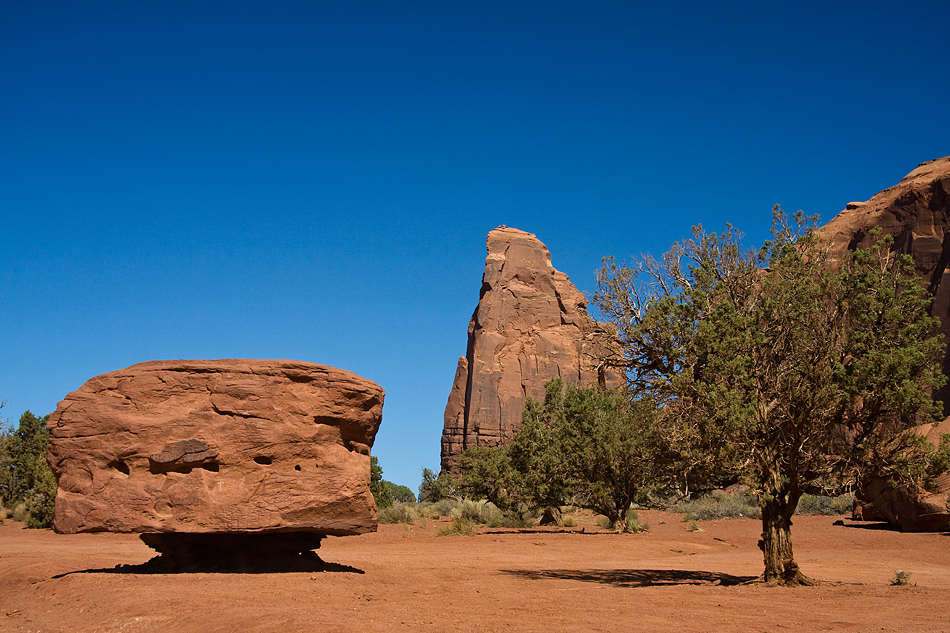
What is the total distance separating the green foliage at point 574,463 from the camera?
83.8ft

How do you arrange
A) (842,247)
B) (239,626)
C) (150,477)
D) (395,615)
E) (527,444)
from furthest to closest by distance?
(842,247) → (527,444) → (150,477) → (395,615) → (239,626)

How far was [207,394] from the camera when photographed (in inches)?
415

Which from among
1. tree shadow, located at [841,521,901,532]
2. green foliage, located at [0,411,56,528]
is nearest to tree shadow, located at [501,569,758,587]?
tree shadow, located at [841,521,901,532]

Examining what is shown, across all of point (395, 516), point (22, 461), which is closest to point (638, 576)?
point (395, 516)

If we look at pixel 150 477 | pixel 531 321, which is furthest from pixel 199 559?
pixel 531 321

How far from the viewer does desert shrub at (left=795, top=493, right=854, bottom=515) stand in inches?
1288

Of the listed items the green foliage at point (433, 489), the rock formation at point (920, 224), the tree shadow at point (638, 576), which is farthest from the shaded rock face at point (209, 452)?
the green foliage at point (433, 489)

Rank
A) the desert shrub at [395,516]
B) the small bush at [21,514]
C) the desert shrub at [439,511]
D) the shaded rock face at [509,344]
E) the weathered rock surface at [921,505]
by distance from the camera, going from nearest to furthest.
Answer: the weathered rock surface at [921,505], the small bush at [21,514], the desert shrub at [395,516], the desert shrub at [439,511], the shaded rock face at [509,344]

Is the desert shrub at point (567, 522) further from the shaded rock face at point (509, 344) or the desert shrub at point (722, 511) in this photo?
the shaded rock face at point (509, 344)

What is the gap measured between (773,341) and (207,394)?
359 inches

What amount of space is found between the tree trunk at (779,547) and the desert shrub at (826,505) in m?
24.2

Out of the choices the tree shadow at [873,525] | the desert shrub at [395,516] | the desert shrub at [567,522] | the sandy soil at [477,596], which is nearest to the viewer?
the sandy soil at [477,596]

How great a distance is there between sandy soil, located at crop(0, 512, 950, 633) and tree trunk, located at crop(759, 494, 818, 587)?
0.46 m

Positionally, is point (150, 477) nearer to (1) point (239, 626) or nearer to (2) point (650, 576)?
(1) point (239, 626)
